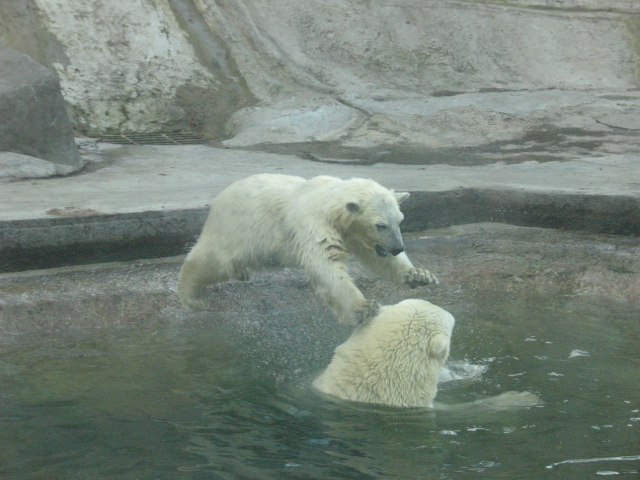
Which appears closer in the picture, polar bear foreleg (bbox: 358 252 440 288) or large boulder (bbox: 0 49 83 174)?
polar bear foreleg (bbox: 358 252 440 288)

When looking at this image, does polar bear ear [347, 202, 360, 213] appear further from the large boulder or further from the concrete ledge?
the large boulder

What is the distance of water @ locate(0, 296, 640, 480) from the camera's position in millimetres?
2375

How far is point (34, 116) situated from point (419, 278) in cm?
338

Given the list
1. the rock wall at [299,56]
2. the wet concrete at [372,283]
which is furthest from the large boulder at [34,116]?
the wet concrete at [372,283]

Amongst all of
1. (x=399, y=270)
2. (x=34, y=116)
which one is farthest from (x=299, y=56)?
(x=399, y=270)

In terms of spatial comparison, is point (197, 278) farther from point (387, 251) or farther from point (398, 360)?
point (398, 360)

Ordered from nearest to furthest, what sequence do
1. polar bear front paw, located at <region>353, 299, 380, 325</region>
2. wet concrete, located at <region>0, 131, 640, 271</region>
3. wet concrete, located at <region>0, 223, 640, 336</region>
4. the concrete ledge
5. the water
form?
the water < polar bear front paw, located at <region>353, 299, 380, 325</region> < wet concrete, located at <region>0, 223, 640, 336</region> < the concrete ledge < wet concrete, located at <region>0, 131, 640, 271</region>

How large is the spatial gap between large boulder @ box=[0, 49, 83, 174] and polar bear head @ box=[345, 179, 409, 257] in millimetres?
2927

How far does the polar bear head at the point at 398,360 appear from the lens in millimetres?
2861

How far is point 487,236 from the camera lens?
4.57m

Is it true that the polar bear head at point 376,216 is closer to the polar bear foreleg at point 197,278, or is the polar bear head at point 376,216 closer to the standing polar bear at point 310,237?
the standing polar bear at point 310,237

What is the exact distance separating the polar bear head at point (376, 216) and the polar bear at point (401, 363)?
0.97ft

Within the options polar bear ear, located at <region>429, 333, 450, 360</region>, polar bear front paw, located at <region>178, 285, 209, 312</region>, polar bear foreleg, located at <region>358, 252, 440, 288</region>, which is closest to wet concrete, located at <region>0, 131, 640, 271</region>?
polar bear front paw, located at <region>178, 285, 209, 312</region>

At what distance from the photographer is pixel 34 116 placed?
17.8 ft
